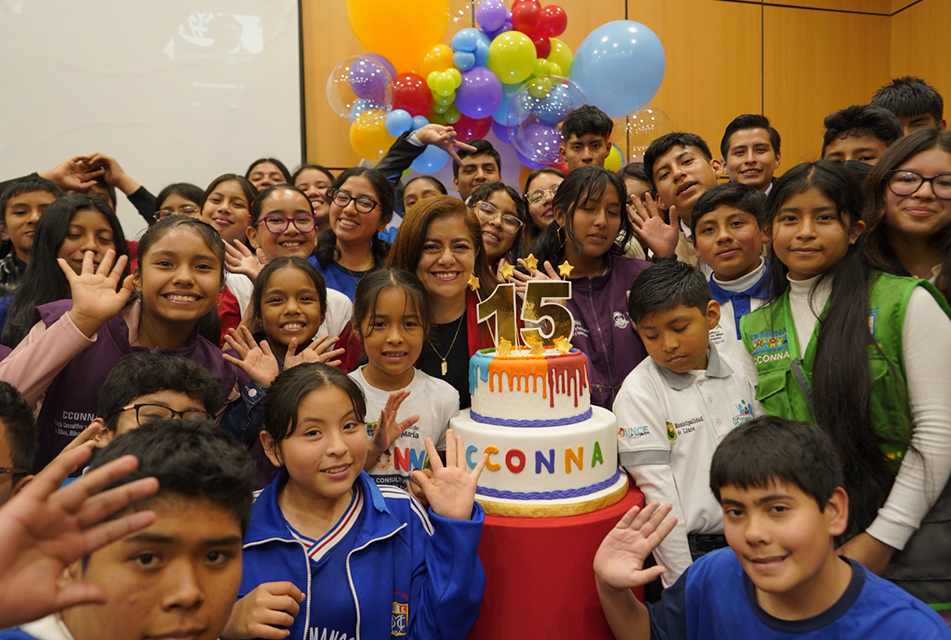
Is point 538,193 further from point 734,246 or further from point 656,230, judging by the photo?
point 734,246

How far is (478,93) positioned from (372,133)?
78 centimetres

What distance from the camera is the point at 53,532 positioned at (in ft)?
2.91

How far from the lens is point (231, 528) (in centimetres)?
118

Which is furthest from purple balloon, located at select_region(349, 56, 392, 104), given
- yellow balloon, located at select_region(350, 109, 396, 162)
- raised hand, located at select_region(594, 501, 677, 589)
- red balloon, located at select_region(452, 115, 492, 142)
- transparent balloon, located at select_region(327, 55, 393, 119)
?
raised hand, located at select_region(594, 501, 677, 589)

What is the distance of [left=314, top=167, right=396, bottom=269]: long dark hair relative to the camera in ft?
10.5

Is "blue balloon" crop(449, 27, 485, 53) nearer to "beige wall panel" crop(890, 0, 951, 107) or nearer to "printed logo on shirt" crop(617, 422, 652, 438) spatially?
"printed logo on shirt" crop(617, 422, 652, 438)

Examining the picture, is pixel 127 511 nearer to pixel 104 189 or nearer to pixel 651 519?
pixel 651 519

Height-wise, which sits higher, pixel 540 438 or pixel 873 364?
pixel 873 364

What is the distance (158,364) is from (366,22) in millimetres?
3810

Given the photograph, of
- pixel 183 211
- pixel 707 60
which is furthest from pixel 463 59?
pixel 707 60

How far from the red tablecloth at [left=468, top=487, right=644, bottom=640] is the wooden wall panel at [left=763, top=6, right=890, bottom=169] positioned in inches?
242

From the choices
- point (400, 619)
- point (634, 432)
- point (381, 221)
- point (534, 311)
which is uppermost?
point (381, 221)

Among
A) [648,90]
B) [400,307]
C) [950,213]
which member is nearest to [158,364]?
[400,307]

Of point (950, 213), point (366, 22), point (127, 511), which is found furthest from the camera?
point (366, 22)
